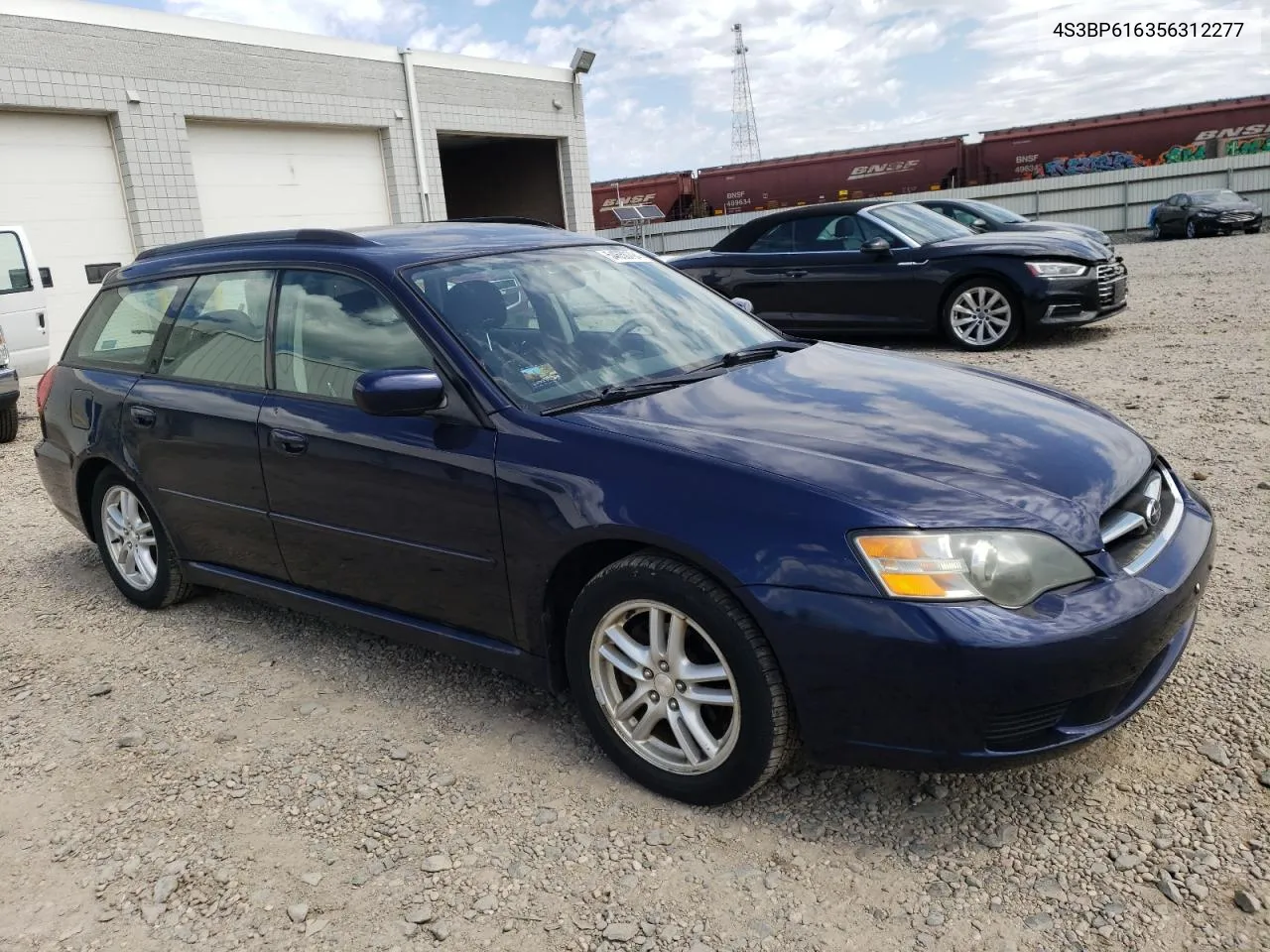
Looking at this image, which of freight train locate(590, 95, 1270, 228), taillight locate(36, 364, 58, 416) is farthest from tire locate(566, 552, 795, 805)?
freight train locate(590, 95, 1270, 228)

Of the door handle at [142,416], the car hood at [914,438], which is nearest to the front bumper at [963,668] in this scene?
the car hood at [914,438]

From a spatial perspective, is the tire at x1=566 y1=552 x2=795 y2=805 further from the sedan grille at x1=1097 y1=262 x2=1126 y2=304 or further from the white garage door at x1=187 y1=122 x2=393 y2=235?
the white garage door at x1=187 y1=122 x2=393 y2=235

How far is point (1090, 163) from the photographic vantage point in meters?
29.4

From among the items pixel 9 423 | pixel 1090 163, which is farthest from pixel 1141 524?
pixel 1090 163

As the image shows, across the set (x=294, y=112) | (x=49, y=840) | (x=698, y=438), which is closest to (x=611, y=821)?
(x=698, y=438)

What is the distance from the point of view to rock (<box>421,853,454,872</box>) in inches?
106

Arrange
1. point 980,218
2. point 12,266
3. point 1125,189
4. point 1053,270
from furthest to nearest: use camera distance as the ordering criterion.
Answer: point 1125,189 → point 980,218 → point 12,266 → point 1053,270

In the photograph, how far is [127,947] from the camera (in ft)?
8.18

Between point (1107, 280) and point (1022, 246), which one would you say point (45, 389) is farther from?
point (1107, 280)

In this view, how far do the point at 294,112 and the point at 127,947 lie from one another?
1618 cm

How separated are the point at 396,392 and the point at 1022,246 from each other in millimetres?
7837

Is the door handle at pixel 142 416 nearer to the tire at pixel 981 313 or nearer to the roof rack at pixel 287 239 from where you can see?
the roof rack at pixel 287 239

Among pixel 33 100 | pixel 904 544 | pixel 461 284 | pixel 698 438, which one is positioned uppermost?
pixel 33 100

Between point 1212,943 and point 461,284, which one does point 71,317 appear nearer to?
point 461,284
